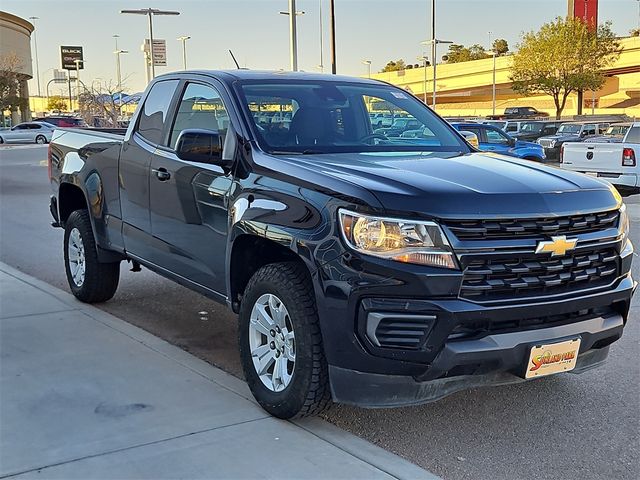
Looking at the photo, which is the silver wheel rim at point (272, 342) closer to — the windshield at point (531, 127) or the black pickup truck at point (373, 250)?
the black pickup truck at point (373, 250)

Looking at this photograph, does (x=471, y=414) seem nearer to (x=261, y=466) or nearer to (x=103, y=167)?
(x=261, y=466)

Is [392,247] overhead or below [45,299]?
overhead

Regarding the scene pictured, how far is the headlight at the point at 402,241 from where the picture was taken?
11.6ft

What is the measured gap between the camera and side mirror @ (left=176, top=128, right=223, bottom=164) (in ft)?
15.1

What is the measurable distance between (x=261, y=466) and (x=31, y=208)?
1172cm

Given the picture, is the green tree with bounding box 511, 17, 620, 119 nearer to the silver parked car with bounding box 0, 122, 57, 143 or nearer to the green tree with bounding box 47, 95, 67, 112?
the silver parked car with bounding box 0, 122, 57, 143

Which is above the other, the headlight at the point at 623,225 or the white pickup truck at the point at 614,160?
the headlight at the point at 623,225

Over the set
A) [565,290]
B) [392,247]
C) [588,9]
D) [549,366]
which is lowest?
[549,366]

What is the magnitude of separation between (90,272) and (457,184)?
3839 millimetres

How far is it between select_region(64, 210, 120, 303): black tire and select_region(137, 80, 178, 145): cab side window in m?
1.16

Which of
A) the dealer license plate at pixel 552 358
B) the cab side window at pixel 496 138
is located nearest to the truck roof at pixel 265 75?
the dealer license plate at pixel 552 358

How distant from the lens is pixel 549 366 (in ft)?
12.4

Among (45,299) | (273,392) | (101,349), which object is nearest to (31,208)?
(45,299)

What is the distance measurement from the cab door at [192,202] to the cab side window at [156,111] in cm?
18
